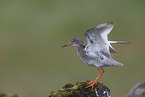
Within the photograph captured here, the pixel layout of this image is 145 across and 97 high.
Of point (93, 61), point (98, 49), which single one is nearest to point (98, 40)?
point (98, 49)

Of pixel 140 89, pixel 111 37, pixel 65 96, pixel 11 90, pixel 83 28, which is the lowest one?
pixel 140 89

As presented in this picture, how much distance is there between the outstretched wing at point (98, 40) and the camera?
17.5 ft

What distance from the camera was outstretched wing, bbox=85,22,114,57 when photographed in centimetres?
533

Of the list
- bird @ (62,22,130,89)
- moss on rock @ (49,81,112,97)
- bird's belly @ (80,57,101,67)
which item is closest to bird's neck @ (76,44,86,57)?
bird @ (62,22,130,89)

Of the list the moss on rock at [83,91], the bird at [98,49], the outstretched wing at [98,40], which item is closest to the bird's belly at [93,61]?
the bird at [98,49]

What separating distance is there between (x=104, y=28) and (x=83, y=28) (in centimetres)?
1278

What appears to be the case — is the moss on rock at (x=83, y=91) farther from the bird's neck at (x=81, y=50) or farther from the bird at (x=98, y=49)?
the bird's neck at (x=81, y=50)

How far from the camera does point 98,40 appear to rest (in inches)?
216

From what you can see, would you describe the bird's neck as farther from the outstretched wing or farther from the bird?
the outstretched wing

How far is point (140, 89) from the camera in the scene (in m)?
5.55

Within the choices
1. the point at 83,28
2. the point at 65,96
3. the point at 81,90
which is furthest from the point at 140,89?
the point at 83,28

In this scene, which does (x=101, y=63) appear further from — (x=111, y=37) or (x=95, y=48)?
(x=111, y=37)

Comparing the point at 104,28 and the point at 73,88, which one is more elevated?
the point at 104,28

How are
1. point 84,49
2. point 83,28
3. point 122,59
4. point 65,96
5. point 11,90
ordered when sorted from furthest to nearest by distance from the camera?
1. point 83,28
2. point 122,59
3. point 11,90
4. point 84,49
5. point 65,96
